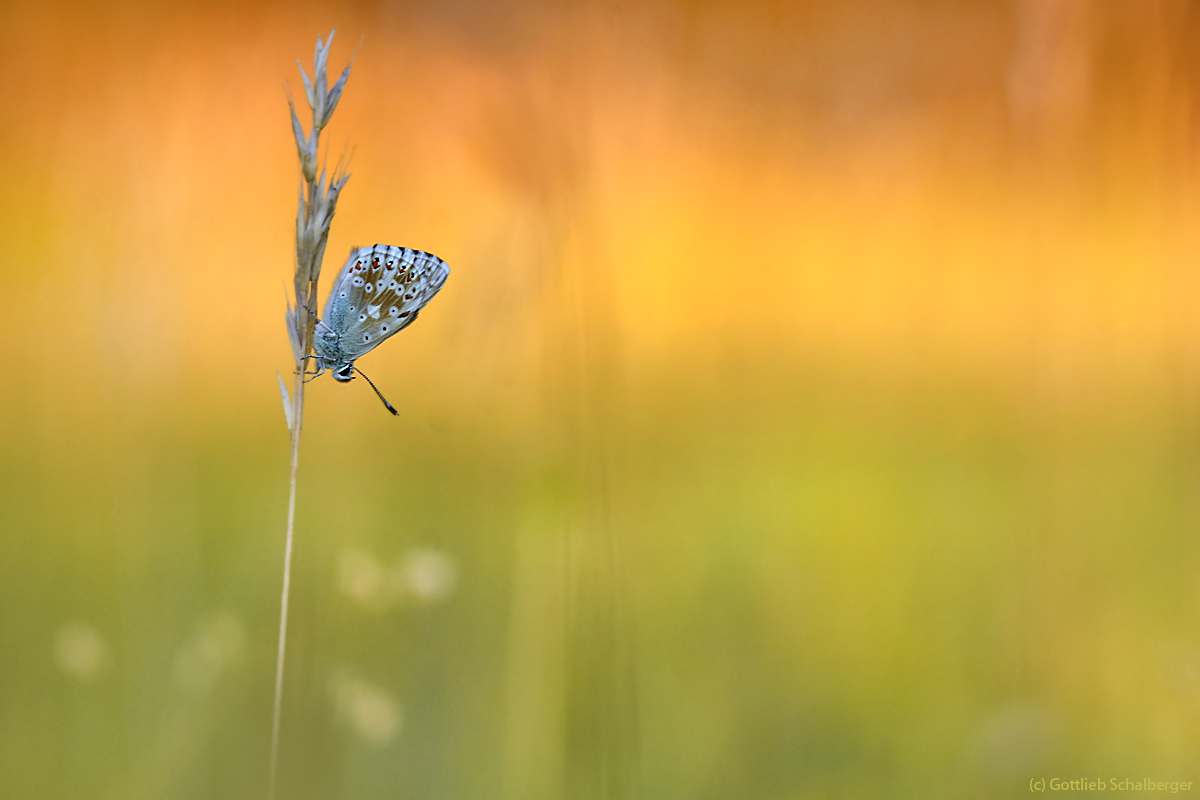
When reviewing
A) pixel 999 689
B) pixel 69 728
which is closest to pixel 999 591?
pixel 999 689

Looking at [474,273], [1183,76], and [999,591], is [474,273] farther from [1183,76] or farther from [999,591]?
[1183,76]

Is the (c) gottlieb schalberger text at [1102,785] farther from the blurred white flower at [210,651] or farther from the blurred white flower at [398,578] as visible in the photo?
the blurred white flower at [210,651]

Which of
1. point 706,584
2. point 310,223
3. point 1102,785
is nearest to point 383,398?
point 310,223

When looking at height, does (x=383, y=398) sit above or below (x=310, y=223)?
below

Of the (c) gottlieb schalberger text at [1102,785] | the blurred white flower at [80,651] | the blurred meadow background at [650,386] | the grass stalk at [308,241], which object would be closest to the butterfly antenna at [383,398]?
the blurred meadow background at [650,386]

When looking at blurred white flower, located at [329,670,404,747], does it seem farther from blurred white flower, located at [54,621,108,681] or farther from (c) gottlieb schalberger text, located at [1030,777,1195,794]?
(c) gottlieb schalberger text, located at [1030,777,1195,794]

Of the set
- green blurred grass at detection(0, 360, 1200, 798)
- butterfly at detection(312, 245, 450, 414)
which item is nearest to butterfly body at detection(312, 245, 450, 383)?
butterfly at detection(312, 245, 450, 414)

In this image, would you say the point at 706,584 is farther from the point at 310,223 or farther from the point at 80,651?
the point at 80,651
